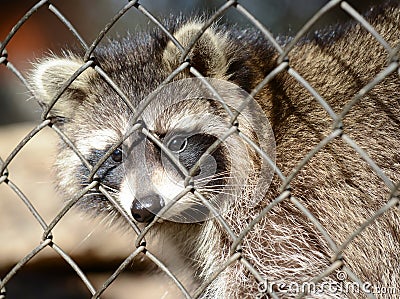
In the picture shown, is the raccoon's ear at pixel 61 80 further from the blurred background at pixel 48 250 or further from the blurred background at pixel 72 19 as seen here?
the blurred background at pixel 72 19

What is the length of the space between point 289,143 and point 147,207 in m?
0.63

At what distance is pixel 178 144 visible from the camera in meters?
2.42

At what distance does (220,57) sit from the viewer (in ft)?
7.50

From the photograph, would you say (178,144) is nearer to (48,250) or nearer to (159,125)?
(159,125)

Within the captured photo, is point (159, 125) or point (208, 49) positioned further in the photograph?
point (159, 125)

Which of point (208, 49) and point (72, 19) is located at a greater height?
point (72, 19)

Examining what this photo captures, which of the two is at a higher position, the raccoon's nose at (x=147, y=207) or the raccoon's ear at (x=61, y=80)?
the raccoon's ear at (x=61, y=80)

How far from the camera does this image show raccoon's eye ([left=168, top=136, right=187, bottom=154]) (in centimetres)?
241

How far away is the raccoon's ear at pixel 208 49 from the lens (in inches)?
88.6

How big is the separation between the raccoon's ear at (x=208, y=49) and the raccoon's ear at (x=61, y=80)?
0.60 meters

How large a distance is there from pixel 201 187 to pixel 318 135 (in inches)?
19.6

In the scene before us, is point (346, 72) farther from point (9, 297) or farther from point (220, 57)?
point (9, 297)

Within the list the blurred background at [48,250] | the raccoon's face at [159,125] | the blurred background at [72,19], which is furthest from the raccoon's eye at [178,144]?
the blurred background at [72,19]

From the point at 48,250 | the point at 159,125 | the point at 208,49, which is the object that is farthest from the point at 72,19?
the point at 208,49
